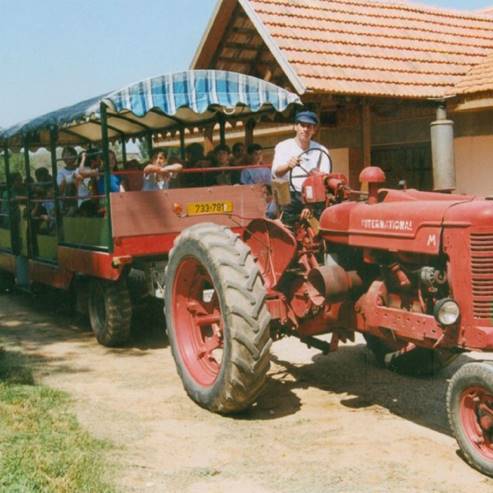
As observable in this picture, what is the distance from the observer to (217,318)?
5.29 metres

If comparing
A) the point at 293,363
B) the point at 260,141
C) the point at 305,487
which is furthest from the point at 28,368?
the point at 260,141

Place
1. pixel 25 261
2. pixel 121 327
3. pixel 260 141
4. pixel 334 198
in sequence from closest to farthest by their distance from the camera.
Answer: pixel 334 198, pixel 121 327, pixel 25 261, pixel 260 141

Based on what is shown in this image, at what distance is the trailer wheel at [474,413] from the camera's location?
371 centimetres

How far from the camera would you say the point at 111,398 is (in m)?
5.35

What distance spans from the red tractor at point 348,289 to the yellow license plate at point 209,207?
1.63 m

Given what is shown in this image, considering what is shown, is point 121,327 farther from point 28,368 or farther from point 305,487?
point 305,487

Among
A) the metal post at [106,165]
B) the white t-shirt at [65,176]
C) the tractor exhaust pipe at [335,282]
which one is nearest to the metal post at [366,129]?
the white t-shirt at [65,176]

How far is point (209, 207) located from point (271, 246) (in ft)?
6.95

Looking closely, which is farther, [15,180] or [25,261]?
[15,180]

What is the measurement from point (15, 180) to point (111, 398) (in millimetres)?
5921

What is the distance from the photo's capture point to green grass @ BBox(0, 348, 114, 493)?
3.59 meters

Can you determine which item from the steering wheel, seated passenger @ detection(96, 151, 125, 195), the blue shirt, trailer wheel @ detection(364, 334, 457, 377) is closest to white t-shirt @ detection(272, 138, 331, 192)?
the steering wheel

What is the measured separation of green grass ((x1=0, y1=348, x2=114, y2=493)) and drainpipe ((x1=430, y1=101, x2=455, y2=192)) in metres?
6.57

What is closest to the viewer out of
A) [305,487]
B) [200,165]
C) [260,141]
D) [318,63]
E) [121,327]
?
[305,487]
